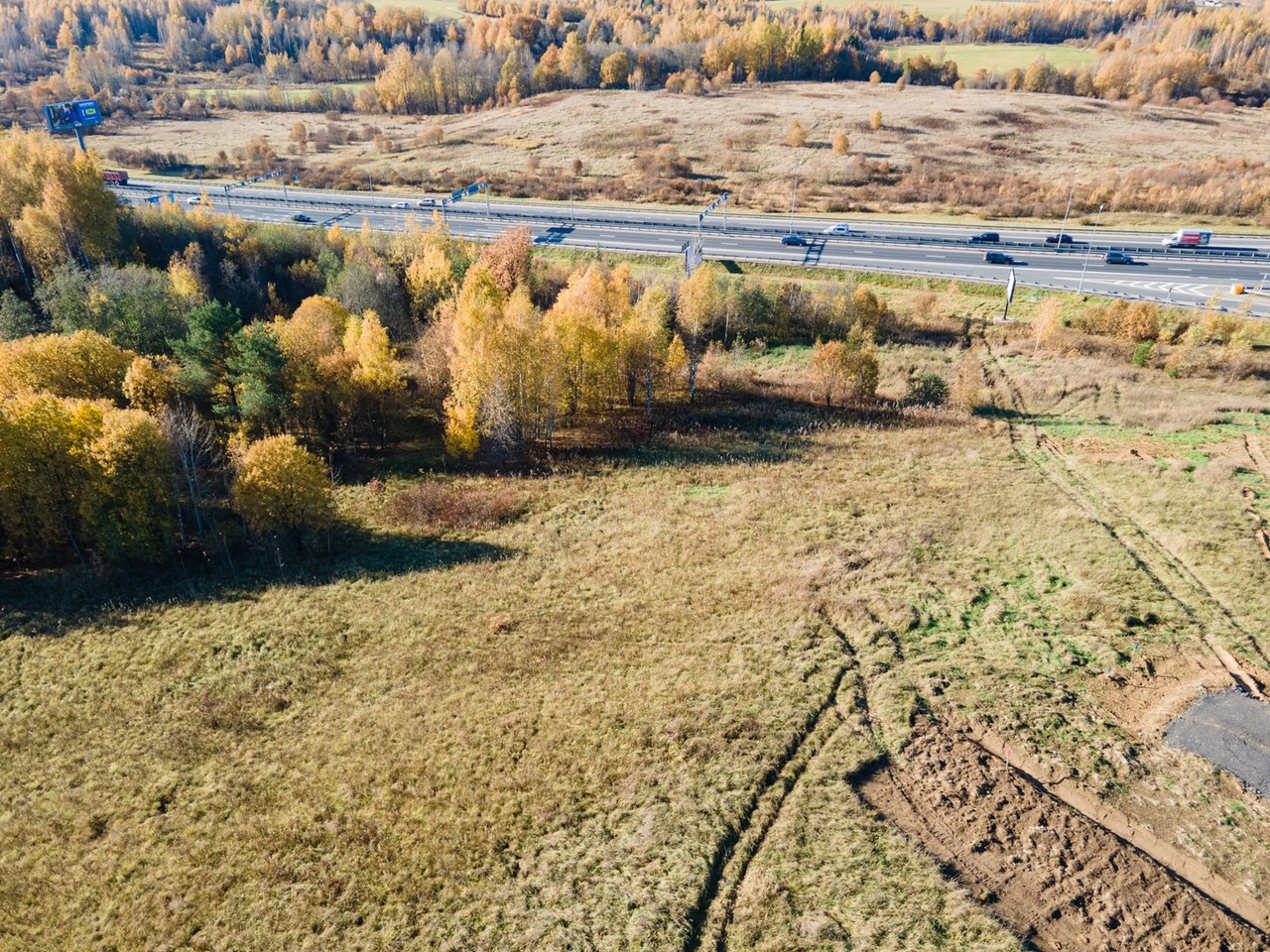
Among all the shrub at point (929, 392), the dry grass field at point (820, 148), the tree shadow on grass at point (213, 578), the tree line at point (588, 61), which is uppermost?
the tree line at point (588, 61)

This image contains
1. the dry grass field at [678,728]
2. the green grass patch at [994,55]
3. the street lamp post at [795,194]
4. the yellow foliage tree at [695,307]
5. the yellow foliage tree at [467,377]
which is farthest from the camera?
the green grass patch at [994,55]

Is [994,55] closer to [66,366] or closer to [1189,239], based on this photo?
[1189,239]

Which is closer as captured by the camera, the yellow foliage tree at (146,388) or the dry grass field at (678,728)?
the dry grass field at (678,728)

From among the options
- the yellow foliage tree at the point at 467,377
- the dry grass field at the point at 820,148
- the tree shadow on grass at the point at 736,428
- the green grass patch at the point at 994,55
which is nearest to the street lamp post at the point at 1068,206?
the dry grass field at the point at 820,148

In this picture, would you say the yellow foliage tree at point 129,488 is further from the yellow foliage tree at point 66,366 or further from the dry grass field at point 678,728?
the yellow foliage tree at point 66,366

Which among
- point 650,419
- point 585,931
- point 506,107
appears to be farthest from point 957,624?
point 506,107

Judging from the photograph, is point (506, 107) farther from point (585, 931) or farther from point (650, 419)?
point (585, 931)

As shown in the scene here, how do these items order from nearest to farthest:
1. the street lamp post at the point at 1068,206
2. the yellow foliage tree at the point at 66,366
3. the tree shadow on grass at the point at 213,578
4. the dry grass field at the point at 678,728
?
the dry grass field at the point at 678,728
the tree shadow on grass at the point at 213,578
the yellow foliage tree at the point at 66,366
the street lamp post at the point at 1068,206

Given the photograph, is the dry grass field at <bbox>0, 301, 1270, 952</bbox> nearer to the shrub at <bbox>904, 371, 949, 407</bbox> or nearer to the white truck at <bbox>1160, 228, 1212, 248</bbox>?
the shrub at <bbox>904, 371, 949, 407</bbox>

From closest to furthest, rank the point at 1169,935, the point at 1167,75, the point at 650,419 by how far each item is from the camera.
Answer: the point at 1169,935
the point at 650,419
the point at 1167,75
